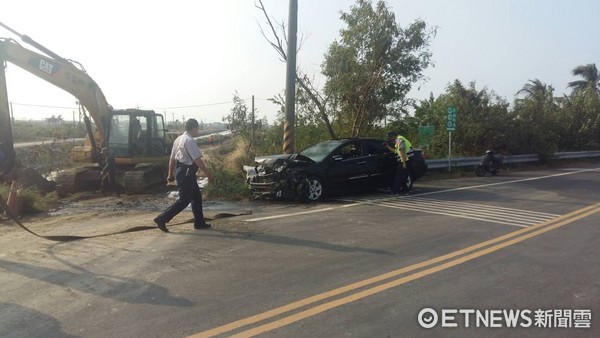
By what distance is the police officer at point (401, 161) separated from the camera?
472 inches

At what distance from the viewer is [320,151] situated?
11992 millimetres

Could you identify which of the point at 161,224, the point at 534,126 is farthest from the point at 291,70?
the point at 534,126

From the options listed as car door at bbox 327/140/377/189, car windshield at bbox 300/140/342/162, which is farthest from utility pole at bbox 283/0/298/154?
car door at bbox 327/140/377/189

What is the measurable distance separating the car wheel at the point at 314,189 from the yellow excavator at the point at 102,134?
5.20m

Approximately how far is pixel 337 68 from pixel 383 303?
13.7 m

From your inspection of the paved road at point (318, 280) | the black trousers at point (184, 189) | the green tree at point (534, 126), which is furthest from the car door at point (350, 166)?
the green tree at point (534, 126)

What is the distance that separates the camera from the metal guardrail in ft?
59.9

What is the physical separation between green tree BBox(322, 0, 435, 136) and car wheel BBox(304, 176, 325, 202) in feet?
22.2

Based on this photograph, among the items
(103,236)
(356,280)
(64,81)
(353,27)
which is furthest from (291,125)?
(356,280)

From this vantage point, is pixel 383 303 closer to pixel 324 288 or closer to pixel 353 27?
pixel 324 288

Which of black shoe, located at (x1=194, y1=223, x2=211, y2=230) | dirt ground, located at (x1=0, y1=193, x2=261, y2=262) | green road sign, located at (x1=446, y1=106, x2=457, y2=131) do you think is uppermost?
green road sign, located at (x1=446, y1=106, x2=457, y2=131)

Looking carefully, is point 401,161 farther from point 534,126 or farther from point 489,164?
point 534,126

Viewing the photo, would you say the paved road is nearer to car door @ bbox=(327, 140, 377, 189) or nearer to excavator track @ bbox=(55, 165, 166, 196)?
car door @ bbox=(327, 140, 377, 189)

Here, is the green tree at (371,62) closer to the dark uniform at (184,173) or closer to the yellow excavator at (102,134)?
A: the yellow excavator at (102,134)
